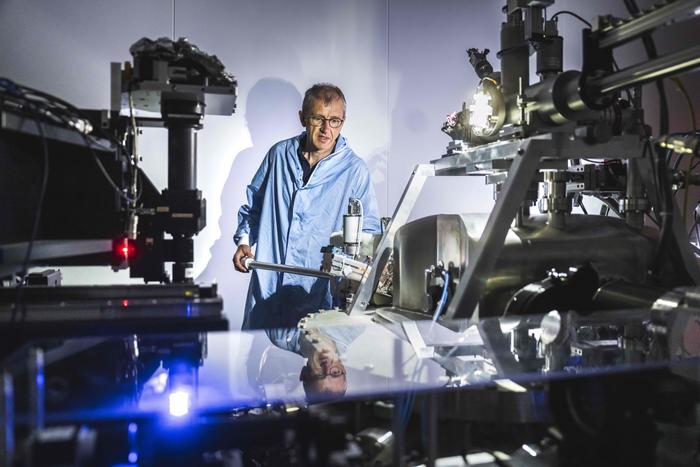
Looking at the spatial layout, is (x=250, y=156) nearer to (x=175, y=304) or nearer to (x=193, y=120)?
Answer: (x=193, y=120)

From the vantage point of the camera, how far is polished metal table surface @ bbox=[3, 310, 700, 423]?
69 cm

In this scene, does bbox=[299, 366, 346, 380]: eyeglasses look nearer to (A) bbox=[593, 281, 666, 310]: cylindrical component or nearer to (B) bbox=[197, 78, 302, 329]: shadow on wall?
(A) bbox=[593, 281, 666, 310]: cylindrical component

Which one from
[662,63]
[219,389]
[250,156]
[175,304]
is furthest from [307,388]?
Answer: [250,156]

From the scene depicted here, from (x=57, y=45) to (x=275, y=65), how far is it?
39.9 inches

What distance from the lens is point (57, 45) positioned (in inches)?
112

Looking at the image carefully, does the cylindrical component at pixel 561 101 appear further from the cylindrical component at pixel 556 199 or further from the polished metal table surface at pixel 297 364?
the polished metal table surface at pixel 297 364

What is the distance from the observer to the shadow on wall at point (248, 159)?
10.1 feet

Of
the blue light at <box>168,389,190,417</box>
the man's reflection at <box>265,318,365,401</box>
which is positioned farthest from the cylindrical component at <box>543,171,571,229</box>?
the blue light at <box>168,389,190,417</box>

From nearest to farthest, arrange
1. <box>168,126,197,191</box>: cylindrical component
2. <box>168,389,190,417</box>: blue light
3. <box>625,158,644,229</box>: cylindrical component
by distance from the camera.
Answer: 1. <box>168,389,190,417</box>: blue light
2. <box>168,126,197,191</box>: cylindrical component
3. <box>625,158,644,229</box>: cylindrical component

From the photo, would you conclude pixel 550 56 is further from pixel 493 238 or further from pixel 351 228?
pixel 351 228

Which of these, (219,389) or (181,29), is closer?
(219,389)

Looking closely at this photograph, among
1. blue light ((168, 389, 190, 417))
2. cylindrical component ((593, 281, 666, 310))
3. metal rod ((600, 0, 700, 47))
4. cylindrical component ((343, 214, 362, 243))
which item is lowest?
blue light ((168, 389, 190, 417))

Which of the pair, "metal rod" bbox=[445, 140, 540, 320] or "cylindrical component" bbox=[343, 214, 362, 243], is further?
"cylindrical component" bbox=[343, 214, 362, 243]

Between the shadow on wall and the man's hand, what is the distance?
0.57ft
